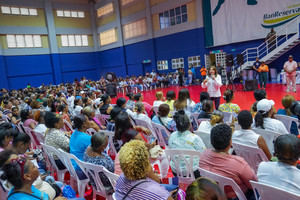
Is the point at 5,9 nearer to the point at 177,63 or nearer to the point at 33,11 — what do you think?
the point at 33,11

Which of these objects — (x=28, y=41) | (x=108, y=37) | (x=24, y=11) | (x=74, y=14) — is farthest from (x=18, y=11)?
(x=108, y=37)

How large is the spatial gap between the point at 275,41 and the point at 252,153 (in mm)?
12224

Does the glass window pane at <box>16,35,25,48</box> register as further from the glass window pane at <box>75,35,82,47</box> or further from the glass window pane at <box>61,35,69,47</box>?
the glass window pane at <box>75,35,82,47</box>

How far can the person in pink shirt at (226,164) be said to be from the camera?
1938 mm

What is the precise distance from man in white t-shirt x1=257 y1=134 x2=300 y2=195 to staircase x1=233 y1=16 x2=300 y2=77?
11520 millimetres

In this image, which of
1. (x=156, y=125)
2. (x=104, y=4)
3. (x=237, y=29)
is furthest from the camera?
(x=104, y=4)

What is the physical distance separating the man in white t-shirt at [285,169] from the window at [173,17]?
16682 millimetres

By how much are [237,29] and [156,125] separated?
41.4 feet

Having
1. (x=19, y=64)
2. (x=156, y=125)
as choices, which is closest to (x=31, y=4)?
(x=19, y=64)

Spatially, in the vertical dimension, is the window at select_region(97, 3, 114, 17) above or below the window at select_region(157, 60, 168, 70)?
above

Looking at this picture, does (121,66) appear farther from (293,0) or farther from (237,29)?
(293,0)

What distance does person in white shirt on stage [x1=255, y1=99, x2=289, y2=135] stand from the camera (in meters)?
3.03

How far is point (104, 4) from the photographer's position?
2284 cm

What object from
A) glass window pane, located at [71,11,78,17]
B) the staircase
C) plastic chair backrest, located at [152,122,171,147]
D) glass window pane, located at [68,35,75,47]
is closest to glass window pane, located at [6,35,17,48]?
glass window pane, located at [68,35,75,47]
